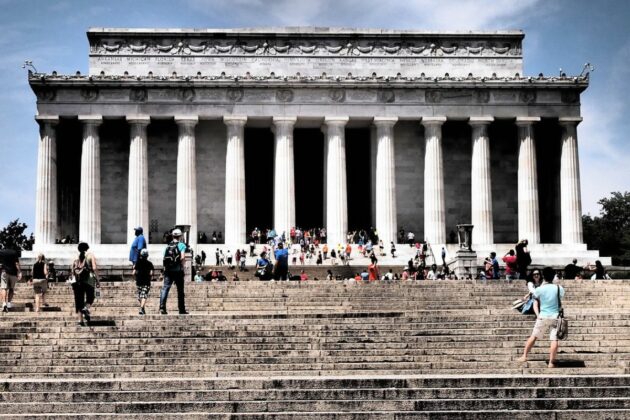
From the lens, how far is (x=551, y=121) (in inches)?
2562

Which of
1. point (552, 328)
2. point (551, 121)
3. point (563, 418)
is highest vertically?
point (551, 121)

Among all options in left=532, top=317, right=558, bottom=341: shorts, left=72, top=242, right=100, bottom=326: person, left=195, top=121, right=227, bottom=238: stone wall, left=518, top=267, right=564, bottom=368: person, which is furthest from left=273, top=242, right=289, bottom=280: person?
left=195, top=121, right=227, bottom=238: stone wall

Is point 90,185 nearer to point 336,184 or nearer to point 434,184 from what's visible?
point 336,184

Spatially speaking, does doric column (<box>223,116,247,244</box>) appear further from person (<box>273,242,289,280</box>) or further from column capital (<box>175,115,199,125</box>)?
person (<box>273,242,289,280</box>)

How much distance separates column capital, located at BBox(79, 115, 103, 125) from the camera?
205 feet

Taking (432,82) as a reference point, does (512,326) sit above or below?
below

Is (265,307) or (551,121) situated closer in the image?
(265,307)

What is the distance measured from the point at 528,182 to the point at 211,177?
66.5 ft

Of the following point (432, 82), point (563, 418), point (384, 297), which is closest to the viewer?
point (563, 418)

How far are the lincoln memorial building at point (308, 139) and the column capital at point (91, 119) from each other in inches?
5.2

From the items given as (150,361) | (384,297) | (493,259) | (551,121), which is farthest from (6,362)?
(551,121)

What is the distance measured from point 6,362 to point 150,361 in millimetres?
3264

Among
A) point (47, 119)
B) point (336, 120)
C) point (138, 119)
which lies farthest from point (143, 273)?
point (47, 119)

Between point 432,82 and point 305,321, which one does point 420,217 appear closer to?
point 432,82
